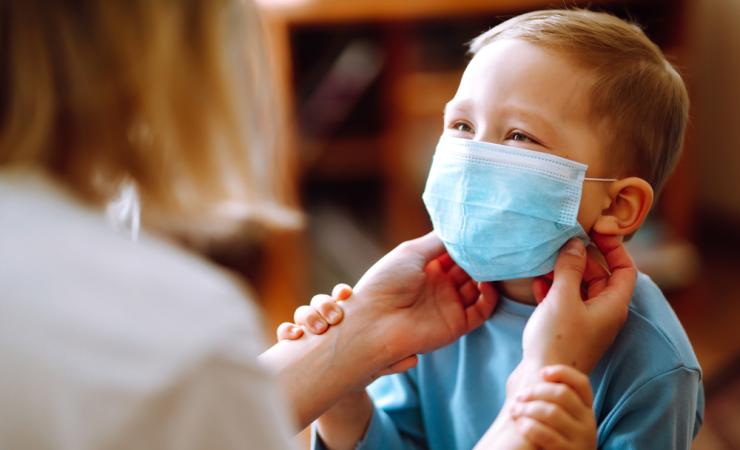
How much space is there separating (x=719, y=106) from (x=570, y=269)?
8.74 ft

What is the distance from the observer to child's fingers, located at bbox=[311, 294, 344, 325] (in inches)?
43.3

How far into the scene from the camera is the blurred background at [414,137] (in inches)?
109

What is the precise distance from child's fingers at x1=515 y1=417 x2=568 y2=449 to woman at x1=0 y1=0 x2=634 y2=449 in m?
0.29

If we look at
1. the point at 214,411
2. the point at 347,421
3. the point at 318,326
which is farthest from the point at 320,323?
the point at 214,411

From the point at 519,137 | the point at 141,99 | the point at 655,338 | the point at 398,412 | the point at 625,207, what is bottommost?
the point at 398,412

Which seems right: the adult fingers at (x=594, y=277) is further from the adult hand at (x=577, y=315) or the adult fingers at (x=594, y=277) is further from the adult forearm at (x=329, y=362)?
the adult forearm at (x=329, y=362)

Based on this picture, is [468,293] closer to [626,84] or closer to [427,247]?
[427,247]

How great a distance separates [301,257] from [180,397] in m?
2.43

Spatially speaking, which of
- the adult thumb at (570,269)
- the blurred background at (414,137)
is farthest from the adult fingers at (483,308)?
the blurred background at (414,137)

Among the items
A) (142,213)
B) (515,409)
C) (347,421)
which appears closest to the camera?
(142,213)

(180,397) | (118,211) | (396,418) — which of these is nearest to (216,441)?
(180,397)

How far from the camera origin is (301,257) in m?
3.02

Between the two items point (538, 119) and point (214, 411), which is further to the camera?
point (538, 119)

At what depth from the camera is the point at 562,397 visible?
83 centimetres
